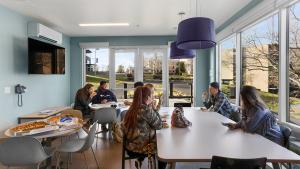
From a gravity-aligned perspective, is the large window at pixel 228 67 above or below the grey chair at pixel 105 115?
above

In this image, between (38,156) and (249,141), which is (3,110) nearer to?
(38,156)

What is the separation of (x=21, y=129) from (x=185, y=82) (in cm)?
510

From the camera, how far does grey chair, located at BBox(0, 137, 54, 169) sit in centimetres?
226

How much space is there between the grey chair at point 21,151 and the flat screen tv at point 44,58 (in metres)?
2.71

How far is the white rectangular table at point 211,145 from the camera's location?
1.65m

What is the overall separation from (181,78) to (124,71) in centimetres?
176

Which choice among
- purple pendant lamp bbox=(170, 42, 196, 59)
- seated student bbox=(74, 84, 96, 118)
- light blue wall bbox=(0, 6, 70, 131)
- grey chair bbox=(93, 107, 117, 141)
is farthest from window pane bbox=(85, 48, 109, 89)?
purple pendant lamp bbox=(170, 42, 196, 59)

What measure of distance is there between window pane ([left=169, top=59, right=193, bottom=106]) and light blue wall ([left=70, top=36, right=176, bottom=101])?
754 millimetres

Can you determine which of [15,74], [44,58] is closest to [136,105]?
[15,74]

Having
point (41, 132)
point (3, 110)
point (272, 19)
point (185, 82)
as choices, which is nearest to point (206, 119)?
point (272, 19)

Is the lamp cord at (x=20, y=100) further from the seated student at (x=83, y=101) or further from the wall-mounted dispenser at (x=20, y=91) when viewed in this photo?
the seated student at (x=83, y=101)

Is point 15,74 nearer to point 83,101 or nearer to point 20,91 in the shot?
point 20,91

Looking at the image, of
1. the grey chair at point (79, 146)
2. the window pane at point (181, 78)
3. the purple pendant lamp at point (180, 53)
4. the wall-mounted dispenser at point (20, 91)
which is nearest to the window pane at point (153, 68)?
the window pane at point (181, 78)

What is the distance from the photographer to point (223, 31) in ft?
17.3
